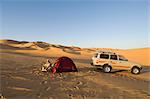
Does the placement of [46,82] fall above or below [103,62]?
below

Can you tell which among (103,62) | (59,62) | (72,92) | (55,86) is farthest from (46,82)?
(103,62)

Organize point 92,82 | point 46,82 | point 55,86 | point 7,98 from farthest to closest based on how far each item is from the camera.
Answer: point 92,82
point 46,82
point 55,86
point 7,98

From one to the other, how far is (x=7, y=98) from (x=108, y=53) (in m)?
11.2

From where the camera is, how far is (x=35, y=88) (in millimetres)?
11391

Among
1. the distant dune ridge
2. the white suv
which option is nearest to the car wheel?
the white suv

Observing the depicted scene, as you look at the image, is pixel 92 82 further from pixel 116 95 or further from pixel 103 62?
pixel 103 62

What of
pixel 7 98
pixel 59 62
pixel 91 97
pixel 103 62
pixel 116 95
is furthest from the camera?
pixel 103 62

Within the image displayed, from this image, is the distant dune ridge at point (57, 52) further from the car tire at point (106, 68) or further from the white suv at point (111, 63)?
the car tire at point (106, 68)

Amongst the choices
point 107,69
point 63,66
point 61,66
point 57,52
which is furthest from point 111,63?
point 57,52

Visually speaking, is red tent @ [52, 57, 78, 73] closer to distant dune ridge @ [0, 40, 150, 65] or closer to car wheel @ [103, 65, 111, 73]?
car wheel @ [103, 65, 111, 73]

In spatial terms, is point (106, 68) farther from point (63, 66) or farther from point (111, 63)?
point (63, 66)

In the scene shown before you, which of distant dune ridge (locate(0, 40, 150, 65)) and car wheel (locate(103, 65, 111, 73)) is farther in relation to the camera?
distant dune ridge (locate(0, 40, 150, 65))

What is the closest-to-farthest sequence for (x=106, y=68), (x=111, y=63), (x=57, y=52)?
(x=106, y=68) → (x=111, y=63) → (x=57, y=52)

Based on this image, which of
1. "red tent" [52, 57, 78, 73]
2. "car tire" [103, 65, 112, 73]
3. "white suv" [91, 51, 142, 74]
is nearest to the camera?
"red tent" [52, 57, 78, 73]
